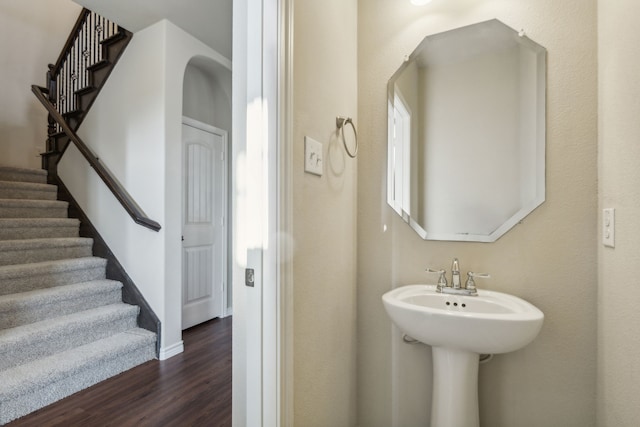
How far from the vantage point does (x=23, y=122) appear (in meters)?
3.74

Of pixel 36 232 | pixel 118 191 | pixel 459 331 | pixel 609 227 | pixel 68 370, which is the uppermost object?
pixel 118 191

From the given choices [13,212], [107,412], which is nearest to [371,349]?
[107,412]

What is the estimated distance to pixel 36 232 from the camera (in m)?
2.79

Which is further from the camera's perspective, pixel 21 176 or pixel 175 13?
pixel 21 176

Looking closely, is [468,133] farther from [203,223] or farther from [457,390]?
[203,223]

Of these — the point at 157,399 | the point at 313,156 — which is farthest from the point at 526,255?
the point at 157,399

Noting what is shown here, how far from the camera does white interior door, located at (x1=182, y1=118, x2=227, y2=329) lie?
122 inches

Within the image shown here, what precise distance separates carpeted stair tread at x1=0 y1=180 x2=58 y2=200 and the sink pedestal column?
12.7 feet

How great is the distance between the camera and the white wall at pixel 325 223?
41.3 inches

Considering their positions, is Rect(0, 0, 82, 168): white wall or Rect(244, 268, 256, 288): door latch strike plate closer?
Rect(244, 268, 256, 288): door latch strike plate

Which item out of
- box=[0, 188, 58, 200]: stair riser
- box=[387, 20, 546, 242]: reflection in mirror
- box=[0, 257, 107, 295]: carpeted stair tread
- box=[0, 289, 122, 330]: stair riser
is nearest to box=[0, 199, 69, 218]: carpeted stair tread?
box=[0, 188, 58, 200]: stair riser

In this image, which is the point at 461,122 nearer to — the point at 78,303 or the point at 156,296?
the point at 156,296

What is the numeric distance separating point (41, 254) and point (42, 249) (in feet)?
0.14

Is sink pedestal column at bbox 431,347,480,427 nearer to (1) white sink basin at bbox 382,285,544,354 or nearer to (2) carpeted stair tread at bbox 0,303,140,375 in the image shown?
(1) white sink basin at bbox 382,285,544,354
